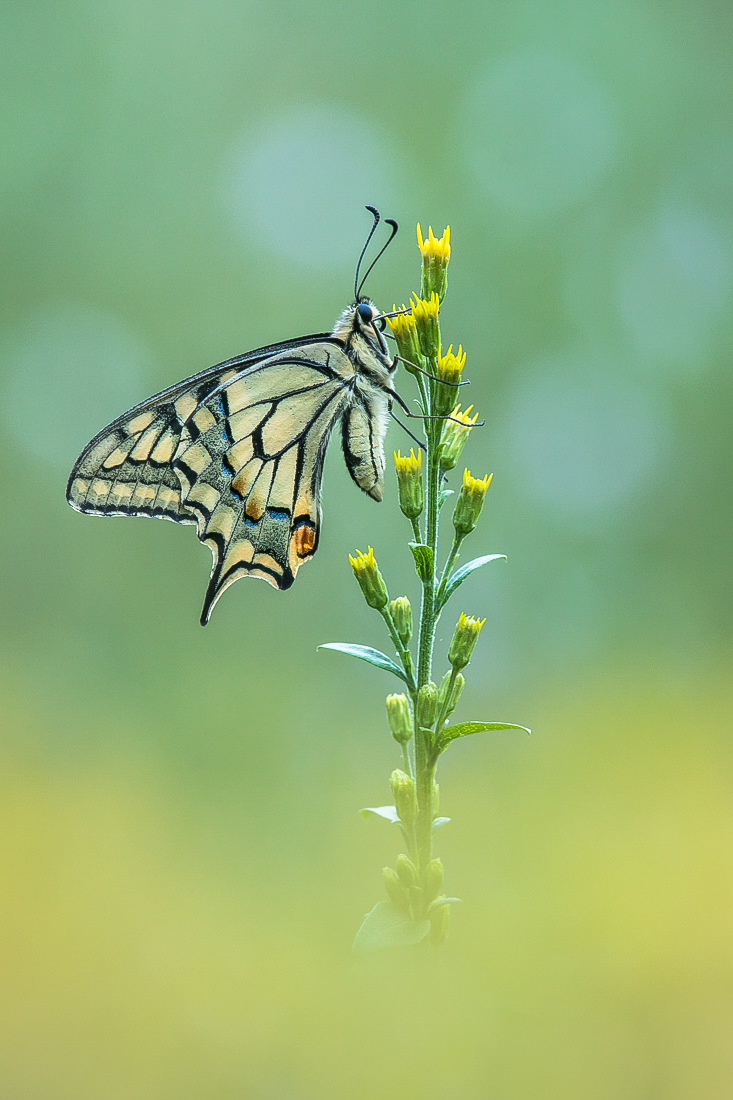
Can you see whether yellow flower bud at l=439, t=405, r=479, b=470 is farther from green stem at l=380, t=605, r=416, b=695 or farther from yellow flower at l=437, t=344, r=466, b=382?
green stem at l=380, t=605, r=416, b=695

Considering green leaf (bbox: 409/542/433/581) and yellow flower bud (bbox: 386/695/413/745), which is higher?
green leaf (bbox: 409/542/433/581)

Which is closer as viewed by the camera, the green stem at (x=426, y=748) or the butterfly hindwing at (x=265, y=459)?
the green stem at (x=426, y=748)

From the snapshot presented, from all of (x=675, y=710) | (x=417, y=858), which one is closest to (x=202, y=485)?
(x=417, y=858)

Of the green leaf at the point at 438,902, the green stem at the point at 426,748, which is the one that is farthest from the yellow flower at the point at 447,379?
the green leaf at the point at 438,902

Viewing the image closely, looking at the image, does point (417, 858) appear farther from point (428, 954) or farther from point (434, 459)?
point (434, 459)

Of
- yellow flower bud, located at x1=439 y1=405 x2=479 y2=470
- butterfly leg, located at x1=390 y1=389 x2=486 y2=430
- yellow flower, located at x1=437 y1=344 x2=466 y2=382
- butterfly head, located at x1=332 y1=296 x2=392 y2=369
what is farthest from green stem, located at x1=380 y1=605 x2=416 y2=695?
butterfly head, located at x1=332 y1=296 x2=392 y2=369

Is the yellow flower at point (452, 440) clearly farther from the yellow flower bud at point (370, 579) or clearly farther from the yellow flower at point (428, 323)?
the yellow flower bud at point (370, 579)
